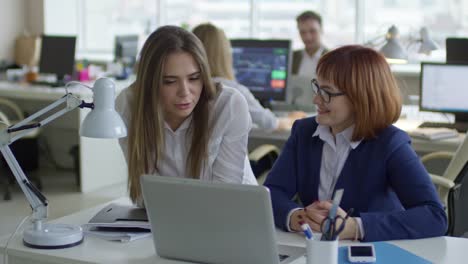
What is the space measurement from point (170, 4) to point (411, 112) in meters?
3.69

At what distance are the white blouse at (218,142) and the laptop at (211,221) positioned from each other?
61cm

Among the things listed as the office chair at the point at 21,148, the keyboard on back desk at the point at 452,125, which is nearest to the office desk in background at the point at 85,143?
the office chair at the point at 21,148

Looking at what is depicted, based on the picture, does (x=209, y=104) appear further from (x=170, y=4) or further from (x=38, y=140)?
(x=170, y=4)

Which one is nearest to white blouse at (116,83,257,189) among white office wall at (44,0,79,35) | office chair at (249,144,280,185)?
office chair at (249,144,280,185)

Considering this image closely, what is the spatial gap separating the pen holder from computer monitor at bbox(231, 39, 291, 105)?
312 centimetres

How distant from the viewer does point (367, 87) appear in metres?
2.12

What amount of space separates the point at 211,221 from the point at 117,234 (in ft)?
1.29

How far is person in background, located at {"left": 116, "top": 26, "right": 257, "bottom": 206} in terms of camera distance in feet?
7.36

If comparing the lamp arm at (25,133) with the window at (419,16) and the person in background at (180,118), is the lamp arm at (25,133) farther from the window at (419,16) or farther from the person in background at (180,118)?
the window at (419,16)

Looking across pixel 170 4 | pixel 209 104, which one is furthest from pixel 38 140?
pixel 209 104

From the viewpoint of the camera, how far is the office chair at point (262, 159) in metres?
3.75

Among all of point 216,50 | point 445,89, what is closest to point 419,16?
point 445,89

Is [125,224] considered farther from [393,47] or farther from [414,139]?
[393,47]

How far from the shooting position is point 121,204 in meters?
2.26
